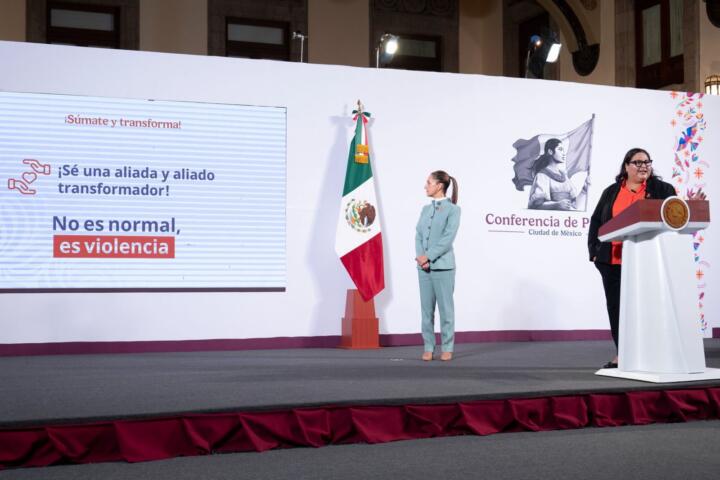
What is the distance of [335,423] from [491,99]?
173 inches

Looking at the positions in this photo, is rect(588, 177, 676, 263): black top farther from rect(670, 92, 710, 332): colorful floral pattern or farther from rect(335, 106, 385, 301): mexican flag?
rect(670, 92, 710, 332): colorful floral pattern

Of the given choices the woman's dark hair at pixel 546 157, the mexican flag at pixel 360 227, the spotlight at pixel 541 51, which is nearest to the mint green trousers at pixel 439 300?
the mexican flag at pixel 360 227

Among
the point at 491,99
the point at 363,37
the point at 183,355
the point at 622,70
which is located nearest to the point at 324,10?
the point at 363,37

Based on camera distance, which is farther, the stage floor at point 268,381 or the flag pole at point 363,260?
the flag pole at point 363,260

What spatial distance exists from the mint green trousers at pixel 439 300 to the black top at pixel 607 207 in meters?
0.92

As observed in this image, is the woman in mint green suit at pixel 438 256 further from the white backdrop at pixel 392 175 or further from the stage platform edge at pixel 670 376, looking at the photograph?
the white backdrop at pixel 392 175

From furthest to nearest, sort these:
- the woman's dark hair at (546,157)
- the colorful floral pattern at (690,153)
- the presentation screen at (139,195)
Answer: the colorful floral pattern at (690,153) → the woman's dark hair at (546,157) → the presentation screen at (139,195)

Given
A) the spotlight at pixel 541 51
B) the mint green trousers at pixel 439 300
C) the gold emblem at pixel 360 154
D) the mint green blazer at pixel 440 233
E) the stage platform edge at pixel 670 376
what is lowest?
the stage platform edge at pixel 670 376

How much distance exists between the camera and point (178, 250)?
6176mm

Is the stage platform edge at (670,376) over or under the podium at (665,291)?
under

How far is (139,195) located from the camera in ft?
20.0

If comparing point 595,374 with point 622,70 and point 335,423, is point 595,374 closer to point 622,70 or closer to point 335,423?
point 335,423

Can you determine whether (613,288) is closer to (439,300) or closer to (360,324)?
(439,300)

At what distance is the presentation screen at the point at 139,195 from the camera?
5.90 metres
